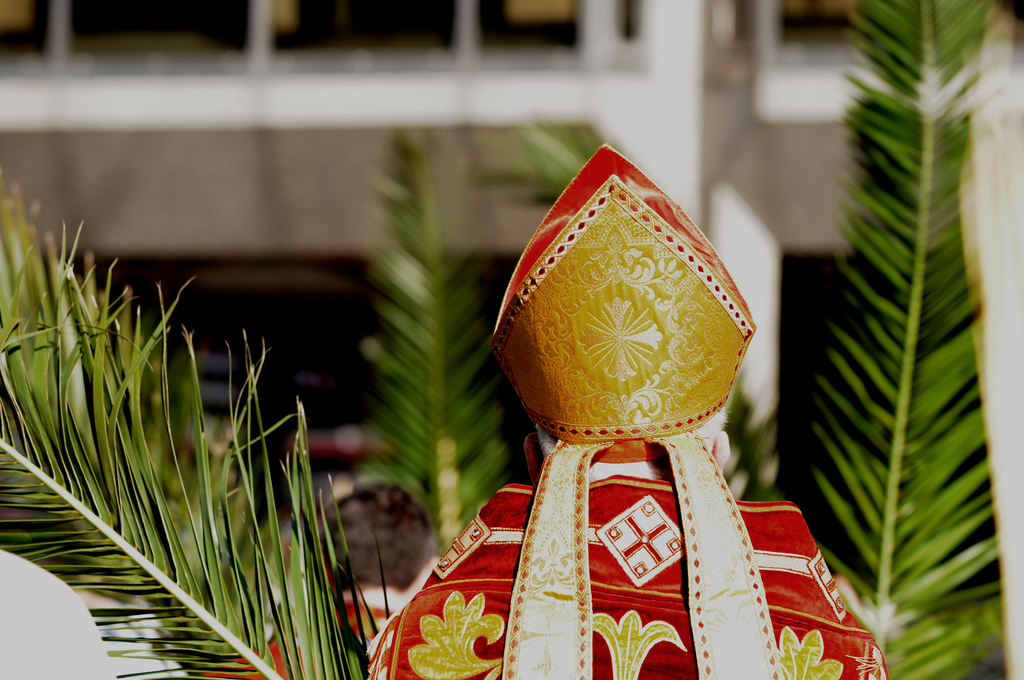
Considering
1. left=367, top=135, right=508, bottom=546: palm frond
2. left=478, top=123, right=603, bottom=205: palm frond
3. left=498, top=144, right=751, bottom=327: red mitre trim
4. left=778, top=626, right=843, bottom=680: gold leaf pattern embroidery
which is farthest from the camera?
left=367, top=135, right=508, bottom=546: palm frond

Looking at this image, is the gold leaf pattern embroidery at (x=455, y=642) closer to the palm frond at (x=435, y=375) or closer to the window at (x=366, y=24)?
the palm frond at (x=435, y=375)

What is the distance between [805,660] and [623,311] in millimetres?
410

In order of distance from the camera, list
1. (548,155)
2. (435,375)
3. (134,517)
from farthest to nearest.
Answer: (435,375), (548,155), (134,517)

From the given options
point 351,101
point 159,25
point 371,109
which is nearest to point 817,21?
point 371,109

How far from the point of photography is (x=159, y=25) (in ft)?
21.3

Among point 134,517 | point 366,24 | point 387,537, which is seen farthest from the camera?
point 366,24

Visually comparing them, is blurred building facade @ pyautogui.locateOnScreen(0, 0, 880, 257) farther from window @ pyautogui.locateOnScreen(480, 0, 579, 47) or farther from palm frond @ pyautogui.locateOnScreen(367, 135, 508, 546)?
palm frond @ pyautogui.locateOnScreen(367, 135, 508, 546)

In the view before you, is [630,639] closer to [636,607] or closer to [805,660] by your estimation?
[636,607]

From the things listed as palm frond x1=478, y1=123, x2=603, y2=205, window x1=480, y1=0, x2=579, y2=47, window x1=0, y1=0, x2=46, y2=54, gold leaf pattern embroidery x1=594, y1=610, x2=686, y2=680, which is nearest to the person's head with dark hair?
gold leaf pattern embroidery x1=594, y1=610, x2=686, y2=680

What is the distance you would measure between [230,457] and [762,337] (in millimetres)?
4559

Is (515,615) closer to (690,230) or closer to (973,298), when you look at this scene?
(690,230)

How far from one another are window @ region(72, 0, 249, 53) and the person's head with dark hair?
16.8 ft

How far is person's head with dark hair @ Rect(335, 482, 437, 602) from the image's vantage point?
195 centimetres

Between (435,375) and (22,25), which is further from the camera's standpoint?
(22,25)
